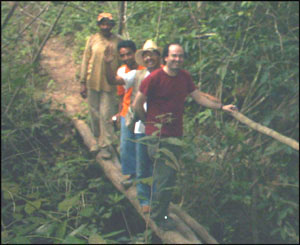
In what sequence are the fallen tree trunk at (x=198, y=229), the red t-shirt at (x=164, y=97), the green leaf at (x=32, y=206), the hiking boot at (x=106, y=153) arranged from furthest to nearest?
the hiking boot at (x=106, y=153)
the fallen tree trunk at (x=198, y=229)
the red t-shirt at (x=164, y=97)
the green leaf at (x=32, y=206)

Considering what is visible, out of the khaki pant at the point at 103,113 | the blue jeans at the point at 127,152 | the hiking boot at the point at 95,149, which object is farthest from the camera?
the hiking boot at the point at 95,149

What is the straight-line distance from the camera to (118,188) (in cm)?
534

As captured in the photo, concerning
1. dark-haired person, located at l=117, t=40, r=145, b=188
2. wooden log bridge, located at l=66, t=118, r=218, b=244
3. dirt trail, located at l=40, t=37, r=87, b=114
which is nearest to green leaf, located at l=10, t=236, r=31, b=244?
wooden log bridge, located at l=66, t=118, r=218, b=244

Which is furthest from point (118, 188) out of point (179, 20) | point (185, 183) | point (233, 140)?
point (179, 20)

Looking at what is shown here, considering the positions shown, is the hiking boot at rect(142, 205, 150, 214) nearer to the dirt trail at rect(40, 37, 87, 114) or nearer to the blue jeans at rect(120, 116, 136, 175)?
the blue jeans at rect(120, 116, 136, 175)

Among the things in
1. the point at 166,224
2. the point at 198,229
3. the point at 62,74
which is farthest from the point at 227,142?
the point at 62,74

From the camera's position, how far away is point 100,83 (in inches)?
220

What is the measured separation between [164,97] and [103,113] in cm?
184

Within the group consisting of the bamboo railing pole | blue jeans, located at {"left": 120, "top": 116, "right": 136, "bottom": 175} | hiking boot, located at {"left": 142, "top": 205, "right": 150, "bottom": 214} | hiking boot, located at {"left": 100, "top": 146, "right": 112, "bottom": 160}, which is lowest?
hiking boot, located at {"left": 142, "top": 205, "right": 150, "bottom": 214}

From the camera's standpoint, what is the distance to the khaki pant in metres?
5.66

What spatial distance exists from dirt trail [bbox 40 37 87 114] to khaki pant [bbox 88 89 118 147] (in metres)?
1.21

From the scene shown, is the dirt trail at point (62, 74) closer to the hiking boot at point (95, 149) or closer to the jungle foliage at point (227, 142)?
the jungle foliage at point (227, 142)

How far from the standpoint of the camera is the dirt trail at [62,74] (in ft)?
24.5

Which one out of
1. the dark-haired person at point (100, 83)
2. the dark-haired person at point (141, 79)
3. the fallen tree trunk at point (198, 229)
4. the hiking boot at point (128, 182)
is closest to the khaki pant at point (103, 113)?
the dark-haired person at point (100, 83)
